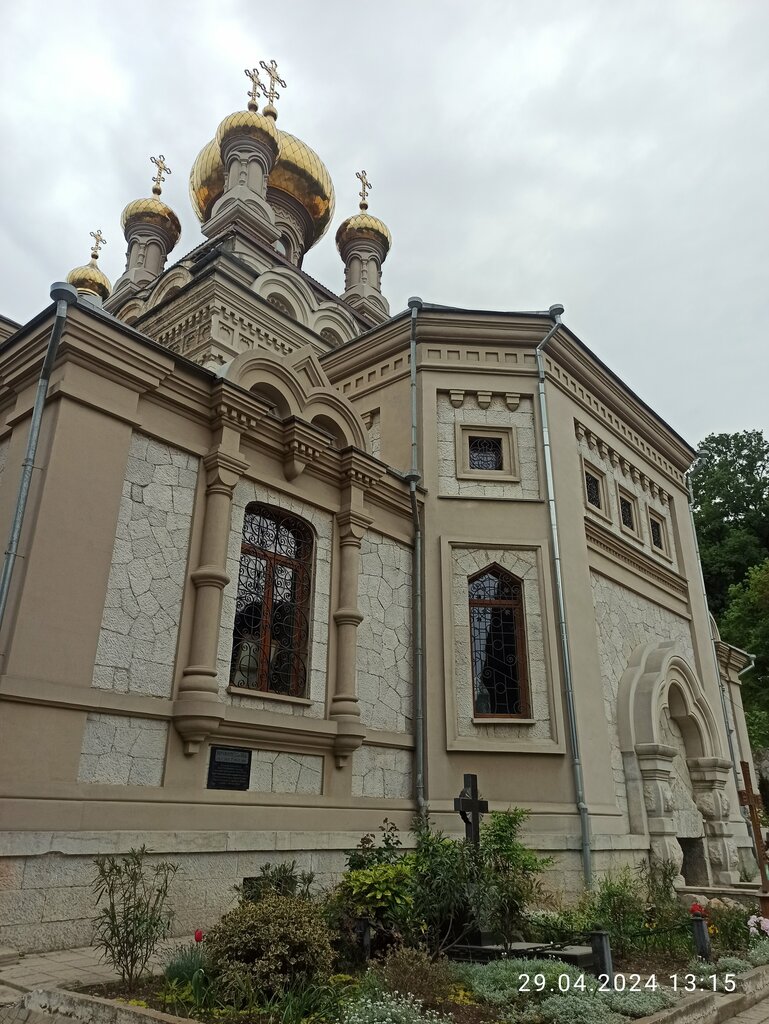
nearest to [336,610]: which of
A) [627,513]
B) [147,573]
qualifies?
[147,573]

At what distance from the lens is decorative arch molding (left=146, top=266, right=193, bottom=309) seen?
20.7 m

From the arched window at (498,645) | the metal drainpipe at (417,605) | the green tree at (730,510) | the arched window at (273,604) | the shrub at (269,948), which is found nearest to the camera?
the shrub at (269,948)

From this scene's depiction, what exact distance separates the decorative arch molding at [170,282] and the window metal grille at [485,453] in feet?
38.2

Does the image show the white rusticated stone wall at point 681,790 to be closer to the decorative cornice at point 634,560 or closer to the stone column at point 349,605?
the decorative cornice at point 634,560

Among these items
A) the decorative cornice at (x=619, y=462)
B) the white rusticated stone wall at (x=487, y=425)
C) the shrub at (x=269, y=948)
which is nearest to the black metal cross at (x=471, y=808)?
the shrub at (x=269, y=948)

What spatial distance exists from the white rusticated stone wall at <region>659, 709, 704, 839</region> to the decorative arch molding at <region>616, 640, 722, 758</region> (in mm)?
169

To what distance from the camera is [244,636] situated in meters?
8.38

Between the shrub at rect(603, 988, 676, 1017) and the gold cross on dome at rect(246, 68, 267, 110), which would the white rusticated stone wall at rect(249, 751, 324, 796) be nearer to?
the shrub at rect(603, 988, 676, 1017)

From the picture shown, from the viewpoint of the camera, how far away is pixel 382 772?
9.44 meters

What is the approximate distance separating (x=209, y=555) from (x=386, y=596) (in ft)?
10.2

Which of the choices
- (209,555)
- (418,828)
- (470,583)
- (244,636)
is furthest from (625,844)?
(209,555)

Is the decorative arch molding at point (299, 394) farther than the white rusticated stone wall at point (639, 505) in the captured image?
No

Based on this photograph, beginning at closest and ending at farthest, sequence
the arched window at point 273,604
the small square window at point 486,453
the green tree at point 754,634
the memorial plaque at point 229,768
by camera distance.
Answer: the memorial plaque at point 229,768 < the arched window at point 273,604 < the small square window at point 486,453 < the green tree at point 754,634

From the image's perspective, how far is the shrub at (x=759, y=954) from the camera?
688cm
